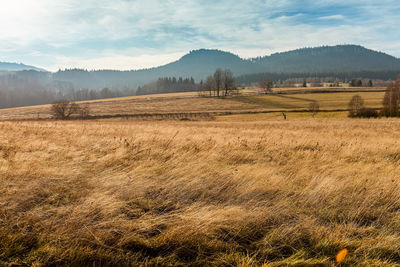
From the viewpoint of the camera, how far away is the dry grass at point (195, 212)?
9.36 ft

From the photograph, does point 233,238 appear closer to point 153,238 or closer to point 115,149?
point 153,238

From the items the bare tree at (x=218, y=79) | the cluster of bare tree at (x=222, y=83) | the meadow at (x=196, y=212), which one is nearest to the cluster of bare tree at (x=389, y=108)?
the meadow at (x=196, y=212)

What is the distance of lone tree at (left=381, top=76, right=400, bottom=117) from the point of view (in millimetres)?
43969

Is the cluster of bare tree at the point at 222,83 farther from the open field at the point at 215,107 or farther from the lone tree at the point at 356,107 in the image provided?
the lone tree at the point at 356,107

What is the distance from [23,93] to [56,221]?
221 metres

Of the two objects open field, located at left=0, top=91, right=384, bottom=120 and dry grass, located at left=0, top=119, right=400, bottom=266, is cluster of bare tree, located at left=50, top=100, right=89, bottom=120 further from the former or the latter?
dry grass, located at left=0, top=119, right=400, bottom=266

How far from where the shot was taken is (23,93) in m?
175

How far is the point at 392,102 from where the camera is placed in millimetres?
44844

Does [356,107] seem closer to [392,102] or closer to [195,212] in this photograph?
[392,102]

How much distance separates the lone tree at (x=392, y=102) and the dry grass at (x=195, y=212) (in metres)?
49.4

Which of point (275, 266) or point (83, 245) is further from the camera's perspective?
point (83, 245)

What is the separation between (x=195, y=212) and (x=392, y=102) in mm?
56643

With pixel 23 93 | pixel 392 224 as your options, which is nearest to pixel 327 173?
pixel 392 224

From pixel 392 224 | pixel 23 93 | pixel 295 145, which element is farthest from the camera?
pixel 23 93
